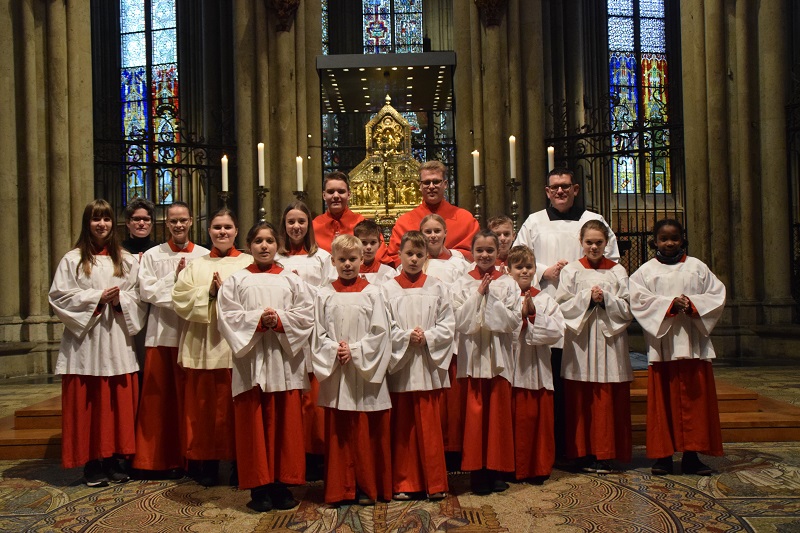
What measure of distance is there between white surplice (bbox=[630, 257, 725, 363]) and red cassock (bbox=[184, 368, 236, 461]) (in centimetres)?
270

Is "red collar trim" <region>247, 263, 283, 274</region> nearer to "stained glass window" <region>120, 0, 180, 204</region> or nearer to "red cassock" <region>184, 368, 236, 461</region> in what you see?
"red cassock" <region>184, 368, 236, 461</region>

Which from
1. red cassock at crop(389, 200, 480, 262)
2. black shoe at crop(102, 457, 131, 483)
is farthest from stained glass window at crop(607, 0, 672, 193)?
black shoe at crop(102, 457, 131, 483)

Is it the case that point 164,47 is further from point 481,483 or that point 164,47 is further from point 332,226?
point 481,483

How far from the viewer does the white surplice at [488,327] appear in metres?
5.39

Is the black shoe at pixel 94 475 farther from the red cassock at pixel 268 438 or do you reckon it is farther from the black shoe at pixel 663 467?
the black shoe at pixel 663 467

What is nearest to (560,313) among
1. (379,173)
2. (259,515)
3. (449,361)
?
(449,361)

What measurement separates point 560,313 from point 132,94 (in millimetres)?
16877

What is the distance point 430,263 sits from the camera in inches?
240

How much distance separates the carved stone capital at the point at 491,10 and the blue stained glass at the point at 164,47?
10502 mm

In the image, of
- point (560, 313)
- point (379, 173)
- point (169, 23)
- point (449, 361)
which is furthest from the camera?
point (169, 23)

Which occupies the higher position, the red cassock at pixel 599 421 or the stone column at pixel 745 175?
the stone column at pixel 745 175

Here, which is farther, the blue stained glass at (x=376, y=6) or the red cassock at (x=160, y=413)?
the blue stained glass at (x=376, y=6)

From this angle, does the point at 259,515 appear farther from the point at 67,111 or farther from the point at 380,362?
the point at 67,111

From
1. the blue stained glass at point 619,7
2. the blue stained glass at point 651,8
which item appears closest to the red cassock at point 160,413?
the blue stained glass at point 619,7
